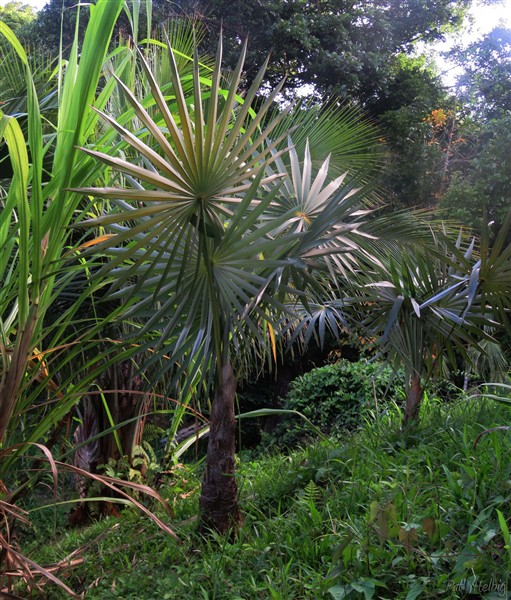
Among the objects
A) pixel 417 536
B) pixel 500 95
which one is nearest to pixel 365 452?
pixel 417 536

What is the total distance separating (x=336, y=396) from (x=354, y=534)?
15.1ft

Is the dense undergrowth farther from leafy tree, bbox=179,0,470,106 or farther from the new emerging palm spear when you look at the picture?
leafy tree, bbox=179,0,470,106

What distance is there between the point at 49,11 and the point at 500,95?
8434 millimetres

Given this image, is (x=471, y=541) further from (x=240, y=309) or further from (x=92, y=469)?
(x=92, y=469)

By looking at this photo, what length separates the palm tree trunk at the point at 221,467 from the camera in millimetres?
2814

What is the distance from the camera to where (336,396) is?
22.4 feet

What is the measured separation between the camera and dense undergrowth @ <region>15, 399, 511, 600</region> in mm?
2041

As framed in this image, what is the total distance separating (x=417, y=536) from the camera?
2113 mm

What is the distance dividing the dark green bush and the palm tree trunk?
352cm

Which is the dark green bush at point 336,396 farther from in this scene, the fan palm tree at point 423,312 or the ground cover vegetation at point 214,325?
the fan palm tree at point 423,312

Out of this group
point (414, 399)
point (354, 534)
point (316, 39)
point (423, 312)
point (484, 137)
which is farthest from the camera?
point (316, 39)

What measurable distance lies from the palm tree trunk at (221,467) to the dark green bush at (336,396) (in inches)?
138

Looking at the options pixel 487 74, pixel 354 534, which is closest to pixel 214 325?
pixel 354 534

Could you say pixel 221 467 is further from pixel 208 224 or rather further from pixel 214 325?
pixel 208 224
